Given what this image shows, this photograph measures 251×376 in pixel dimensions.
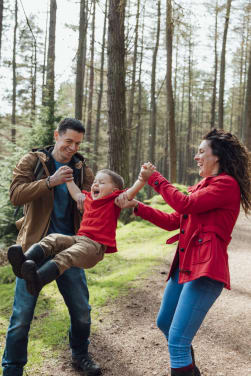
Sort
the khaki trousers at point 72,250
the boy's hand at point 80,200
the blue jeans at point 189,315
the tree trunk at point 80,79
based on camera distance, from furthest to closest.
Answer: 1. the tree trunk at point 80,79
2. the boy's hand at point 80,200
3. the khaki trousers at point 72,250
4. the blue jeans at point 189,315

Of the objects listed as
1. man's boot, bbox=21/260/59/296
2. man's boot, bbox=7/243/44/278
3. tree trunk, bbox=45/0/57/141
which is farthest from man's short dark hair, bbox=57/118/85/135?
tree trunk, bbox=45/0/57/141

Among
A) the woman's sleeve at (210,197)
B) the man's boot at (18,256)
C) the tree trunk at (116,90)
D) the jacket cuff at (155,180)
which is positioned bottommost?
the man's boot at (18,256)

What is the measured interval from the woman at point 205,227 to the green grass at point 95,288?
210 cm

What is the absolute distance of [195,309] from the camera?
7.74 feet

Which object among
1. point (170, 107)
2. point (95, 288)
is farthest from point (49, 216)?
point (170, 107)

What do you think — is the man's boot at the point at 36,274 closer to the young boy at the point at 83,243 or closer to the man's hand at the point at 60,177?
the young boy at the point at 83,243

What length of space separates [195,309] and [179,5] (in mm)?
7189

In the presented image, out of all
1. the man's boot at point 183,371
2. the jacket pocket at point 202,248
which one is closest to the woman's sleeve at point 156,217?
the jacket pocket at point 202,248

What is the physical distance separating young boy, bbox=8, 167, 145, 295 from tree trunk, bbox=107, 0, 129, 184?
17.1ft

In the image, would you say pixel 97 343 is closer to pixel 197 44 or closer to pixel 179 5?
pixel 179 5

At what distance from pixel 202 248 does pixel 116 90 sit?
20.9 feet

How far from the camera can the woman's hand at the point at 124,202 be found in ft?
9.55

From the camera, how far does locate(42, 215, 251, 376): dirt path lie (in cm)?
372

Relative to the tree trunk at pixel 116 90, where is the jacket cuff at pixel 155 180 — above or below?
below
